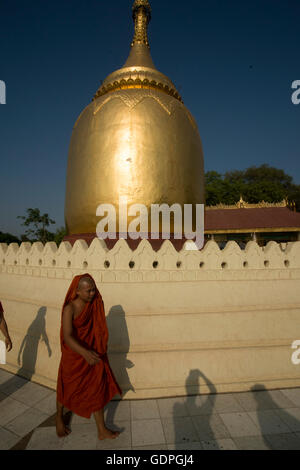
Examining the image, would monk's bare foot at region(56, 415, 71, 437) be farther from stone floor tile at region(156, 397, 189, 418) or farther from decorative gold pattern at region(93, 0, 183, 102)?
decorative gold pattern at region(93, 0, 183, 102)

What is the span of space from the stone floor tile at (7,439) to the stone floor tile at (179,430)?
202 cm

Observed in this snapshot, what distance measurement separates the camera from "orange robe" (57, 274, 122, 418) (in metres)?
2.88

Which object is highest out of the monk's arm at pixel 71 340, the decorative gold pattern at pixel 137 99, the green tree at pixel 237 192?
the green tree at pixel 237 192

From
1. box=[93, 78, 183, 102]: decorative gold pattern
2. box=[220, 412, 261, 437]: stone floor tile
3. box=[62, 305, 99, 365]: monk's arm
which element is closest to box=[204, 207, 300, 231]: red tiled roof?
box=[93, 78, 183, 102]: decorative gold pattern

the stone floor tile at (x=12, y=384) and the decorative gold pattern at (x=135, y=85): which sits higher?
the decorative gold pattern at (x=135, y=85)

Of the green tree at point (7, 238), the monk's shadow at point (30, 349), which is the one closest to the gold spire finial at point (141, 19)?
the monk's shadow at point (30, 349)

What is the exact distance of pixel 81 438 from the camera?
9.96 feet

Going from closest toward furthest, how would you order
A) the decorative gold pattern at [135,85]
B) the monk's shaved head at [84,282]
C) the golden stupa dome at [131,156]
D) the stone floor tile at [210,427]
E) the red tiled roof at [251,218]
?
the monk's shaved head at [84,282] → the stone floor tile at [210,427] → the golden stupa dome at [131,156] → the decorative gold pattern at [135,85] → the red tiled roof at [251,218]

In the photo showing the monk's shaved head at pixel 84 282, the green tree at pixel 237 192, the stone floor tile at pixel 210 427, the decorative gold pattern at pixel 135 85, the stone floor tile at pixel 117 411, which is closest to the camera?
the monk's shaved head at pixel 84 282

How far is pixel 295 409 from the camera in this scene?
3.60 m

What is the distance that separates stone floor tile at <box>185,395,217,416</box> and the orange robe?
1501mm

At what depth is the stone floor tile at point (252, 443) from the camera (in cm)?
290

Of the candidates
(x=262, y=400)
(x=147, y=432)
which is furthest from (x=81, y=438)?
(x=262, y=400)

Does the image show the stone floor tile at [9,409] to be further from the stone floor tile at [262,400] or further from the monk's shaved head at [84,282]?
the stone floor tile at [262,400]
